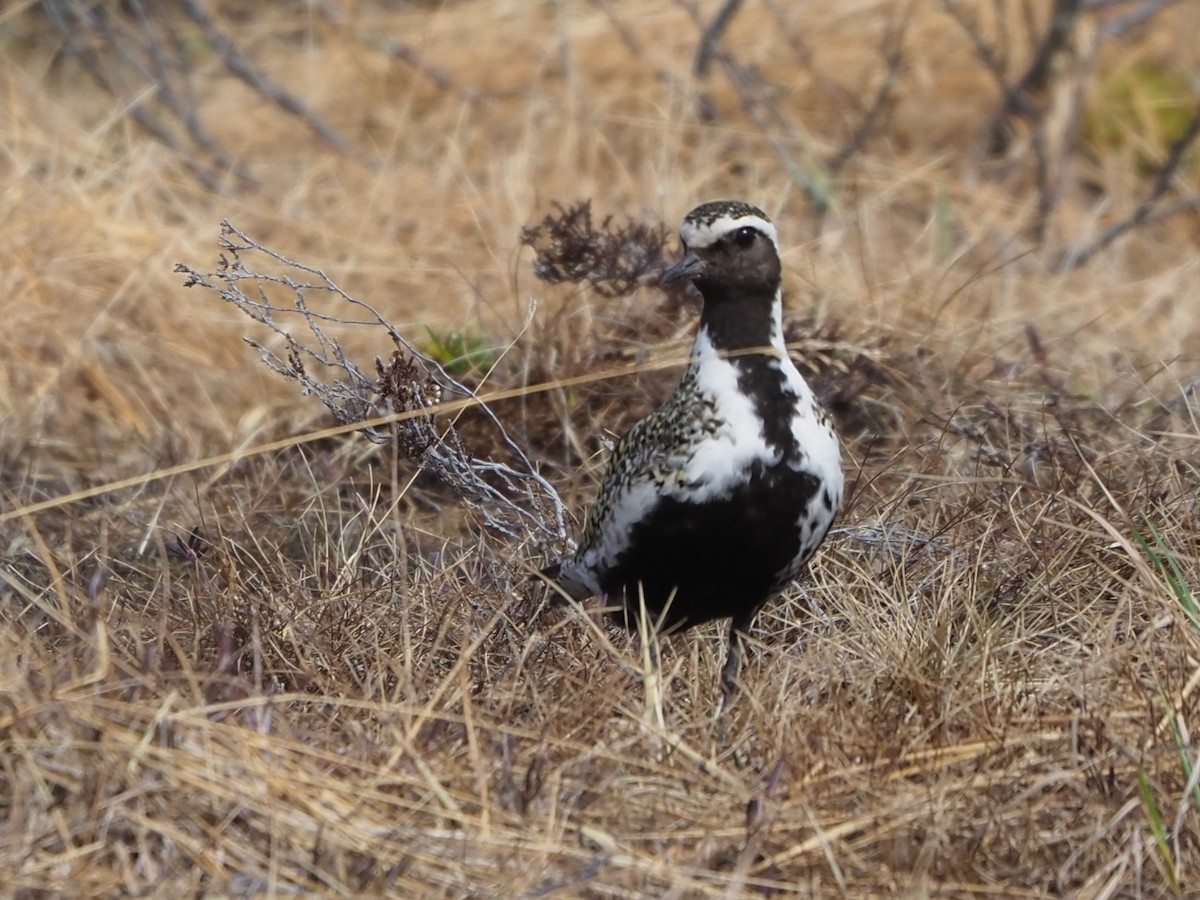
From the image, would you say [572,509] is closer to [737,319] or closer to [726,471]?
[737,319]

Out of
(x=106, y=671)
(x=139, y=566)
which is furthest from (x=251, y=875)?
(x=139, y=566)

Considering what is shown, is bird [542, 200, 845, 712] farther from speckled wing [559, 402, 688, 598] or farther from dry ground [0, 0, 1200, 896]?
dry ground [0, 0, 1200, 896]

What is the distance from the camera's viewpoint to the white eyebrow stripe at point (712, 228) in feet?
11.8

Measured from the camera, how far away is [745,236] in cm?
363

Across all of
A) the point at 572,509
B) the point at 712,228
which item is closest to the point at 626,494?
the point at 712,228

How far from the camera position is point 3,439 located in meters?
5.75

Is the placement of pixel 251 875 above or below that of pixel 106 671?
below

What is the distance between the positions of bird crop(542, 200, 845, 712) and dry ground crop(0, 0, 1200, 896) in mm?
186

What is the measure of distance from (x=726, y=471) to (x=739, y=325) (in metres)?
0.36

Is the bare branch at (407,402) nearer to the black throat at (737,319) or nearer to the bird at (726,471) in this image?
the bird at (726,471)

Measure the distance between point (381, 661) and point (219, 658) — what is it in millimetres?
347

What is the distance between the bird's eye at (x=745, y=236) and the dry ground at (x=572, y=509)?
0.89 meters

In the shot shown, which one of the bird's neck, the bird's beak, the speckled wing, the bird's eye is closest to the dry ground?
the speckled wing

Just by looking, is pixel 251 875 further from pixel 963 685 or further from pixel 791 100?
pixel 791 100
